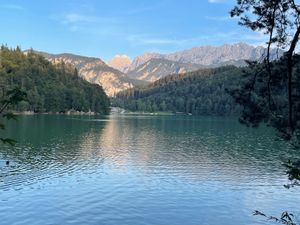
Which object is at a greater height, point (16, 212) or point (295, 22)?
point (295, 22)

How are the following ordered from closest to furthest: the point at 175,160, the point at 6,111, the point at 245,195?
the point at 6,111
the point at 245,195
the point at 175,160

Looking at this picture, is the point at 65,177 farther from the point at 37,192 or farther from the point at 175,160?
the point at 175,160

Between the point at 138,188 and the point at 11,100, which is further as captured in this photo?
the point at 138,188

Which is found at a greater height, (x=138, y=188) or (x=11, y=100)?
(x=11, y=100)

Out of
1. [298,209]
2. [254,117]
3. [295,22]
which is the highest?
[295,22]

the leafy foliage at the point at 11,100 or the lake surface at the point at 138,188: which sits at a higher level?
the leafy foliage at the point at 11,100

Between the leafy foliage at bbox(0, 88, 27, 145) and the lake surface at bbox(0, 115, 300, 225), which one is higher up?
the leafy foliage at bbox(0, 88, 27, 145)

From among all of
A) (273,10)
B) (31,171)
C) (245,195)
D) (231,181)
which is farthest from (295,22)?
(31,171)

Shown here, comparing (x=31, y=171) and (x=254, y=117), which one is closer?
(x=254, y=117)

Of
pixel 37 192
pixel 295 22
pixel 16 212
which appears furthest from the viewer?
pixel 37 192

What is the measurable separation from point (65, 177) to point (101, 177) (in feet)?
12.3

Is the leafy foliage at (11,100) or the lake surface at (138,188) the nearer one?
the leafy foliage at (11,100)

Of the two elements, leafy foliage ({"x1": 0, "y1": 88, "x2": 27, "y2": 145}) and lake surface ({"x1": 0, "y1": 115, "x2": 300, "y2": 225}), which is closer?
leafy foliage ({"x1": 0, "y1": 88, "x2": 27, "y2": 145})

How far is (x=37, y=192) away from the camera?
1256 inches
